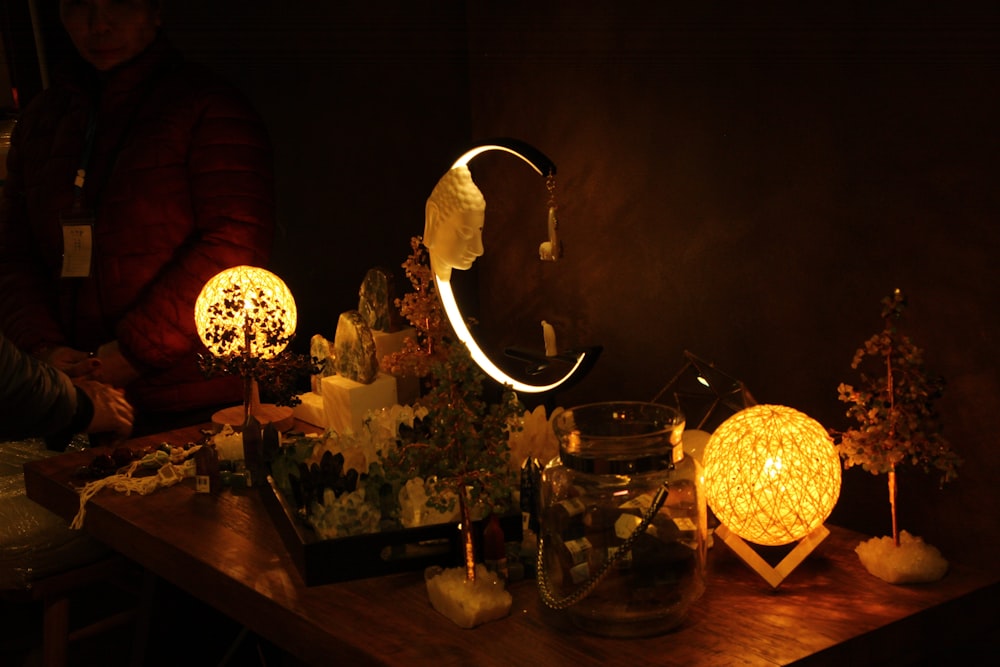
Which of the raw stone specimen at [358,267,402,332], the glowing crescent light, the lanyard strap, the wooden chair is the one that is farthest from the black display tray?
the lanyard strap

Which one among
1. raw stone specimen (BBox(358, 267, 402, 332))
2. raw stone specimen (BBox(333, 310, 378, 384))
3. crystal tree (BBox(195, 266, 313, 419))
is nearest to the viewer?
crystal tree (BBox(195, 266, 313, 419))

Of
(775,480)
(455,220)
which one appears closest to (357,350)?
(455,220)

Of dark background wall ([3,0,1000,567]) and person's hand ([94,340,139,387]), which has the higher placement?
dark background wall ([3,0,1000,567])

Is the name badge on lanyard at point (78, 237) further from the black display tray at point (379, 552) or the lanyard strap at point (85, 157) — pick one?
the black display tray at point (379, 552)

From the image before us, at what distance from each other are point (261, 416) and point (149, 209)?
69 cm

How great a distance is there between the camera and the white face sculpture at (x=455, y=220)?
2447 mm

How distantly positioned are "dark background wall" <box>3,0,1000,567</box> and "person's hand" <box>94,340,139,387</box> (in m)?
0.70

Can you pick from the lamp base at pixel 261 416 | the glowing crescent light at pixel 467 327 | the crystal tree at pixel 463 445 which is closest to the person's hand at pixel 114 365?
the lamp base at pixel 261 416

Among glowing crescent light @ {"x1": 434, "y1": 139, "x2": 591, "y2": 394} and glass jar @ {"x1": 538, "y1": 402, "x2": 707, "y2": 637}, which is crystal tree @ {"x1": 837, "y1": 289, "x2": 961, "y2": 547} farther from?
glowing crescent light @ {"x1": 434, "y1": 139, "x2": 591, "y2": 394}

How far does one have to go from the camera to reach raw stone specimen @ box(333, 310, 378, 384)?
2676mm

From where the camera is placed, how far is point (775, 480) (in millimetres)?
1681

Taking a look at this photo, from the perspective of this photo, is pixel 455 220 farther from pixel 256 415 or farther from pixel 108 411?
pixel 108 411

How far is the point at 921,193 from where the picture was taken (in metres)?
1.91

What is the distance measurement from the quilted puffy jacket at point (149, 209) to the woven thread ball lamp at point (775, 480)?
162 cm
